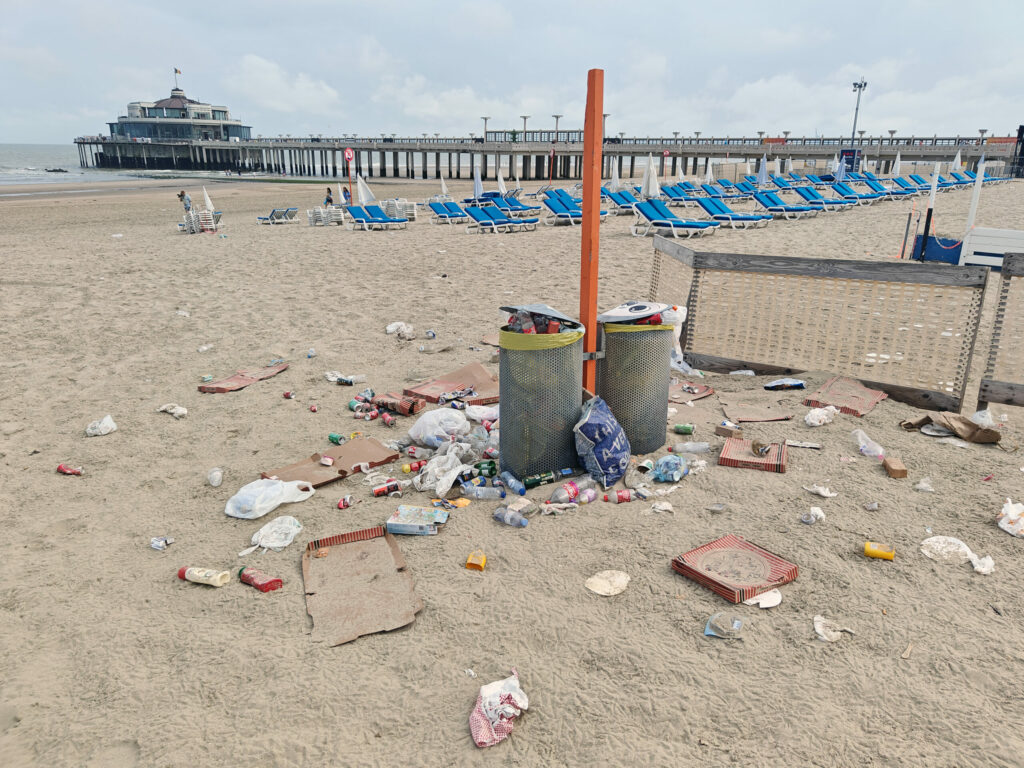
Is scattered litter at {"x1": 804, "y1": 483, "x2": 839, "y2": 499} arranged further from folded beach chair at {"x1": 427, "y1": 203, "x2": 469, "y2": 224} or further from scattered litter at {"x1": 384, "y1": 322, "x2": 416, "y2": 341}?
folded beach chair at {"x1": 427, "y1": 203, "x2": 469, "y2": 224}

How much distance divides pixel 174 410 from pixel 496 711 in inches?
147

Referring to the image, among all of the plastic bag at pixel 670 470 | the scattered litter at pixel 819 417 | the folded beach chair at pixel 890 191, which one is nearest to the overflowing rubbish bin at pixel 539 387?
the plastic bag at pixel 670 470

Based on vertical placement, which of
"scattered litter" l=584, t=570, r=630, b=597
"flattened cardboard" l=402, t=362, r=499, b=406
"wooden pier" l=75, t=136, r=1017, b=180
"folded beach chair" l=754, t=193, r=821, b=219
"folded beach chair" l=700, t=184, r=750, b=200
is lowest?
"scattered litter" l=584, t=570, r=630, b=597

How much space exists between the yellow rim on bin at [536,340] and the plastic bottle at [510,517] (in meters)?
0.81

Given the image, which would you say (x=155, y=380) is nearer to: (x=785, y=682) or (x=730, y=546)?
(x=730, y=546)

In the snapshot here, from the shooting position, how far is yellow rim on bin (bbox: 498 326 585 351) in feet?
10.5

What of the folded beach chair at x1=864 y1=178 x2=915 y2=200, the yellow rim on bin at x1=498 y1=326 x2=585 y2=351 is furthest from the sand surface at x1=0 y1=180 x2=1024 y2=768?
the folded beach chair at x1=864 y1=178 x2=915 y2=200

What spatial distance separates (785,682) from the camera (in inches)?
85.3

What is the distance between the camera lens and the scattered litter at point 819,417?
13.7 ft

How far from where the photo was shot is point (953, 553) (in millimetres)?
2855

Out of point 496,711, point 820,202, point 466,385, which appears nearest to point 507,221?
point 820,202

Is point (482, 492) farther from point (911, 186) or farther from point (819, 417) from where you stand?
point (911, 186)

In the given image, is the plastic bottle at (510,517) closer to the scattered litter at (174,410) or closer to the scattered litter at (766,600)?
the scattered litter at (766,600)

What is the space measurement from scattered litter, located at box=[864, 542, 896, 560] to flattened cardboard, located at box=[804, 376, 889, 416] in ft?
5.49
